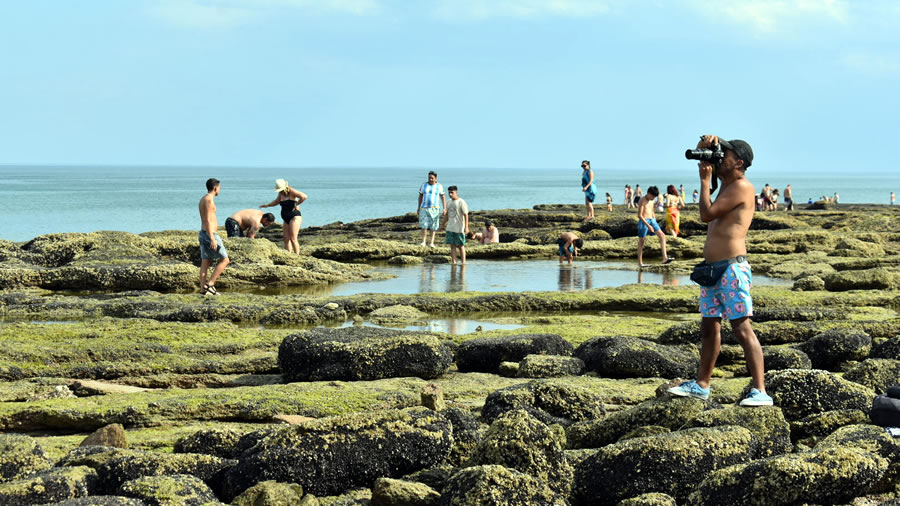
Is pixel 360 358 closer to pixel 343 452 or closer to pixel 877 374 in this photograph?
pixel 343 452

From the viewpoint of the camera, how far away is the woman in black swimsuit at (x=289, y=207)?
21.6m

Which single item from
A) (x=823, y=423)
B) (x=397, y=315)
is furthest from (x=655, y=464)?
(x=397, y=315)

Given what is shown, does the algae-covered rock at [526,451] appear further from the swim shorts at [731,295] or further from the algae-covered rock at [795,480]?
the swim shorts at [731,295]

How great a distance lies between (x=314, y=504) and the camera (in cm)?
586

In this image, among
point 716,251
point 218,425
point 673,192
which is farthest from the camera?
point 673,192

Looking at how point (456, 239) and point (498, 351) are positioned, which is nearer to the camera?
point (498, 351)

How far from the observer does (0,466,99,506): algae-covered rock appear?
564 centimetres

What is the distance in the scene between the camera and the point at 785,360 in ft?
30.0

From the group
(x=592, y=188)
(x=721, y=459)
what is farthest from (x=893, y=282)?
(x=592, y=188)

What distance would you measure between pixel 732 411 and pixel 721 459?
0.83 metres

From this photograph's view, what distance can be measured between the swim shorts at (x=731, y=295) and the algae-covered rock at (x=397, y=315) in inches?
273

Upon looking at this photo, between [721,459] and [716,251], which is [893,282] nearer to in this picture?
[716,251]

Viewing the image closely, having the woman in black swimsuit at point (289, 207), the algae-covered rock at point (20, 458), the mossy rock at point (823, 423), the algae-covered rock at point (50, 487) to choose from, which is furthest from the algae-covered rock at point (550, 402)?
the woman in black swimsuit at point (289, 207)

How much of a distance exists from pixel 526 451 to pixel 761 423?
178 cm
